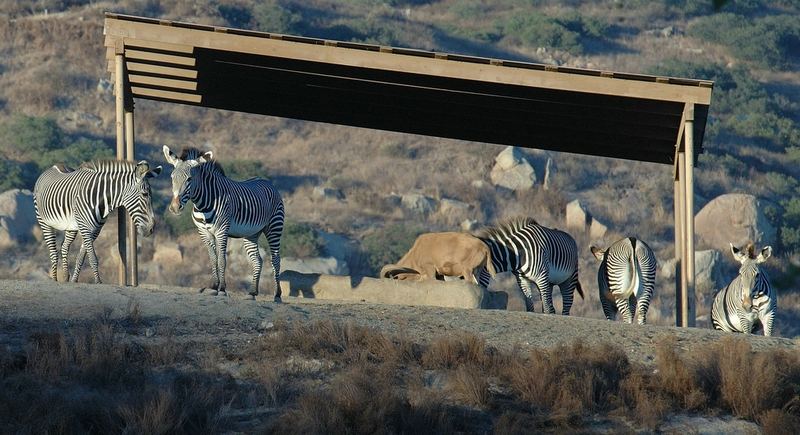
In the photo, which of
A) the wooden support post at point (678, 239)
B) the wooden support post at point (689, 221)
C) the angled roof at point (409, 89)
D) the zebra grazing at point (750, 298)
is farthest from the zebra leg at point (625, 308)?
the angled roof at point (409, 89)

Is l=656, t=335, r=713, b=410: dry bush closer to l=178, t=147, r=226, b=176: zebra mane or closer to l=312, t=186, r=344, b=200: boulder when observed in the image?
l=178, t=147, r=226, b=176: zebra mane

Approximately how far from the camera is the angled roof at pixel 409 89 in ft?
64.6

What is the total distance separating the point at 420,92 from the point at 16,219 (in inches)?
813

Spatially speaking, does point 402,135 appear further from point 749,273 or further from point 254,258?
point 749,273

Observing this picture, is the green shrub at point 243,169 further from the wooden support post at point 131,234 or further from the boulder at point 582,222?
the wooden support post at point 131,234

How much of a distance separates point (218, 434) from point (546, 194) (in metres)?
33.6

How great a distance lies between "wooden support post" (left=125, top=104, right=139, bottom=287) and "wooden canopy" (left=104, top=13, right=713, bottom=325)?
28 mm

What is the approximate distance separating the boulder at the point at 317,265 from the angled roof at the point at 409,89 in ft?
46.6

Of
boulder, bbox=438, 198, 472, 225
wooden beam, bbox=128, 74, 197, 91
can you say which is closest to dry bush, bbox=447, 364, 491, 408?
wooden beam, bbox=128, 74, 197, 91

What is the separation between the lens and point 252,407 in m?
13.8

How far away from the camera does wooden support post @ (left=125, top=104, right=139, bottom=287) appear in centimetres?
2100

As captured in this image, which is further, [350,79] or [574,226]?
[574,226]

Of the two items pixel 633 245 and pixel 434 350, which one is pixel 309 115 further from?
pixel 434 350

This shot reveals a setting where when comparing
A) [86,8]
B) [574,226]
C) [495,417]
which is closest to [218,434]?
[495,417]
